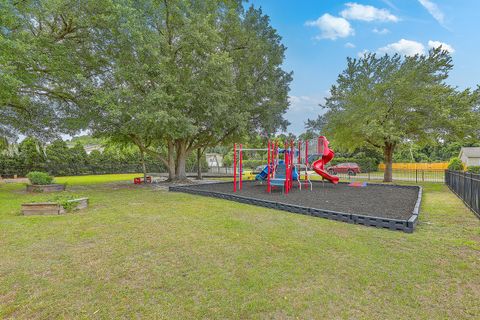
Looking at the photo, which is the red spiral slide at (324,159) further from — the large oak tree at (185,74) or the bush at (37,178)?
the bush at (37,178)

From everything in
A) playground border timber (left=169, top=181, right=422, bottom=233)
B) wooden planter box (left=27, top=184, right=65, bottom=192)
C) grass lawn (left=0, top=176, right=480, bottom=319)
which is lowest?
grass lawn (left=0, top=176, right=480, bottom=319)

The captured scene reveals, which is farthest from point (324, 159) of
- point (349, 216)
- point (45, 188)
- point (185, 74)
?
point (45, 188)

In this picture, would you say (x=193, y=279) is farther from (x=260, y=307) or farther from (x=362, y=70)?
(x=362, y=70)

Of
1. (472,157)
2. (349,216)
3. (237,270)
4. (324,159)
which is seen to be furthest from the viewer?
(472,157)

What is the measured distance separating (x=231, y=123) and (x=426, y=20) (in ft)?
36.3

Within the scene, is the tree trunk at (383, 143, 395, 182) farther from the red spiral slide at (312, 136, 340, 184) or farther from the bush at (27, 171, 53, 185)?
the bush at (27, 171, 53, 185)

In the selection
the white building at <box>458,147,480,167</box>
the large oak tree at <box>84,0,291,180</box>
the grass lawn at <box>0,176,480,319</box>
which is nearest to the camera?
the grass lawn at <box>0,176,480,319</box>

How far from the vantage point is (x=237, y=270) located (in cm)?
336

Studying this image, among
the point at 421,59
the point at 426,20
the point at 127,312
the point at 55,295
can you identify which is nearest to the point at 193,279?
the point at 127,312

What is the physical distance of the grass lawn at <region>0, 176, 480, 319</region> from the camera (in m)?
2.54

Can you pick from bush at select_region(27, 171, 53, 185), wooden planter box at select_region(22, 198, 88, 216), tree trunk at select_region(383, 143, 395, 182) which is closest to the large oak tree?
bush at select_region(27, 171, 53, 185)

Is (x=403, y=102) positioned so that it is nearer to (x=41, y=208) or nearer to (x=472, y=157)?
(x=41, y=208)

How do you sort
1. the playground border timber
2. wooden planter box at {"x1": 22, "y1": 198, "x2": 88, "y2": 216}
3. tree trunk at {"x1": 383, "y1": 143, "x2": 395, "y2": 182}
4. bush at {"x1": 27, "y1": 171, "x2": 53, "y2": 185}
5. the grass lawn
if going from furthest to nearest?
tree trunk at {"x1": 383, "y1": 143, "x2": 395, "y2": 182} < bush at {"x1": 27, "y1": 171, "x2": 53, "y2": 185} < wooden planter box at {"x1": 22, "y1": 198, "x2": 88, "y2": 216} < the playground border timber < the grass lawn

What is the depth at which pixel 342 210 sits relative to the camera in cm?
670
